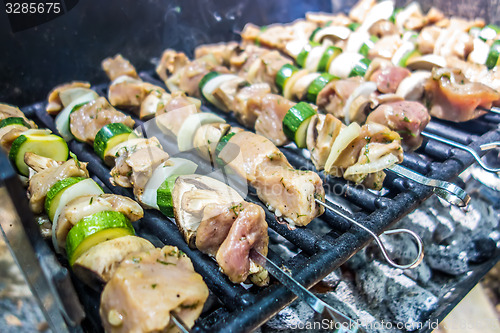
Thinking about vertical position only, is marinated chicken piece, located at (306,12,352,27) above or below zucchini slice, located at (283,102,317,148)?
above

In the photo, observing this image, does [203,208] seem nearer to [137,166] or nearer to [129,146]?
[137,166]

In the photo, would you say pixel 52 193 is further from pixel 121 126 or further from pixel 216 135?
pixel 216 135

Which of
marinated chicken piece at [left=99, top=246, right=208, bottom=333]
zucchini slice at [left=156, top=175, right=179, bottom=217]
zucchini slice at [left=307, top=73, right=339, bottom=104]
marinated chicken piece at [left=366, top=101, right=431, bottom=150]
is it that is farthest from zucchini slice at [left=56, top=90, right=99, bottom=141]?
marinated chicken piece at [left=366, top=101, right=431, bottom=150]

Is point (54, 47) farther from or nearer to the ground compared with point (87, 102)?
farther from the ground

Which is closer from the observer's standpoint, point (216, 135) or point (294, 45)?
point (216, 135)

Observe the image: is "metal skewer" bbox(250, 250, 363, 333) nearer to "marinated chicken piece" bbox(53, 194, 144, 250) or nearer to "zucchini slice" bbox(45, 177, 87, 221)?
"marinated chicken piece" bbox(53, 194, 144, 250)

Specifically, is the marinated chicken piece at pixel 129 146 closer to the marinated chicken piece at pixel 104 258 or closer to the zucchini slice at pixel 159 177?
the zucchini slice at pixel 159 177

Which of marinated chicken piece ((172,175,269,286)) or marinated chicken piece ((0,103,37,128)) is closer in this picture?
marinated chicken piece ((172,175,269,286))

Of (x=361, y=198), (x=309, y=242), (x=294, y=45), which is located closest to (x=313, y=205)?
(x=309, y=242)
